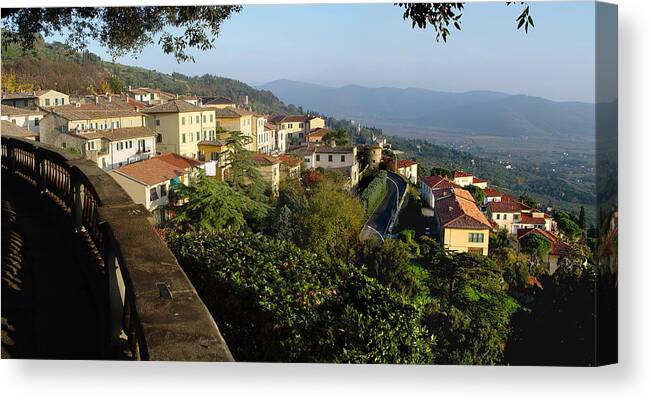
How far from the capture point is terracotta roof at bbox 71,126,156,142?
222 inches

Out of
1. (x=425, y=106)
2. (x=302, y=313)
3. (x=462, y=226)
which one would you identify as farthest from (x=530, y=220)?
(x=302, y=313)

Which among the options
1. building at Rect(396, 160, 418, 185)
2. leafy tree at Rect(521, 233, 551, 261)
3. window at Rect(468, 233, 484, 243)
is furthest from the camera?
building at Rect(396, 160, 418, 185)

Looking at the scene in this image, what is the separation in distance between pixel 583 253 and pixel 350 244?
1678mm

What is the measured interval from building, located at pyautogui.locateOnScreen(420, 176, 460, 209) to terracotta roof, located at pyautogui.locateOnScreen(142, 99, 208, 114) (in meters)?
1.89

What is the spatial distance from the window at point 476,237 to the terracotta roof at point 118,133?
2657mm

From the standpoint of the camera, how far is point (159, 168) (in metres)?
5.61

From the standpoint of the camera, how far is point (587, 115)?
182 inches

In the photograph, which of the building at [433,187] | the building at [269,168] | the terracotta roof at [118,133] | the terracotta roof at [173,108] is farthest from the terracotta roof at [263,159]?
the building at [433,187]

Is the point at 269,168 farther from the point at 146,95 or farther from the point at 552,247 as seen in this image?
the point at 552,247

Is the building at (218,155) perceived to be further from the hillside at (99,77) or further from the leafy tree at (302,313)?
the leafy tree at (302,313)

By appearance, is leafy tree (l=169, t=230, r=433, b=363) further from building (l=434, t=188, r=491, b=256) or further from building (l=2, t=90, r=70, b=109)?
building (l=2, t=90, r=70, b=109)

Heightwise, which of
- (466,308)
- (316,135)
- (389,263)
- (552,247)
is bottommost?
(466,308)

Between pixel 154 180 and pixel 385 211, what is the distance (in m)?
1.84

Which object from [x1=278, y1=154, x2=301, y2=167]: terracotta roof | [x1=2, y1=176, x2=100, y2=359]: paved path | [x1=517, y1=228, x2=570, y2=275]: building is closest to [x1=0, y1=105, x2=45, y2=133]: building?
[x1=2, y1=176, x2=100, y2=359]: paved path
